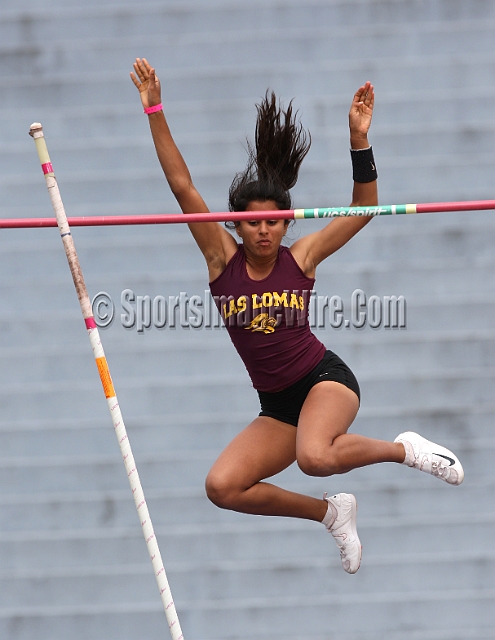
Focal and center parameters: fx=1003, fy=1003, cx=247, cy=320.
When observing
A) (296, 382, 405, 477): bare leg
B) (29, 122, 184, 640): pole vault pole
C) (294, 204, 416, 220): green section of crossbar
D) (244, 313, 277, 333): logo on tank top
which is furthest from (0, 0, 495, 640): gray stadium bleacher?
(29, 122, 184, 640): pole vault pole

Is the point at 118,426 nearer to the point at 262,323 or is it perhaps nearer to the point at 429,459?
the point at 262,323

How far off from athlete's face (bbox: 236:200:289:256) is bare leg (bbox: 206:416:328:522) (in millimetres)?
613

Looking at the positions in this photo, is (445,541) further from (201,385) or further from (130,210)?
(130,210)

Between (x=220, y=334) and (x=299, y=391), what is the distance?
4.26 feet

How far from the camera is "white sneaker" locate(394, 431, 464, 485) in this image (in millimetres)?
3484

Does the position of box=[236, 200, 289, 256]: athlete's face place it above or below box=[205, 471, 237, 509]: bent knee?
above

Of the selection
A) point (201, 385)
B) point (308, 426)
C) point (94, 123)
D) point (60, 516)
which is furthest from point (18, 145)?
point (308, 426)

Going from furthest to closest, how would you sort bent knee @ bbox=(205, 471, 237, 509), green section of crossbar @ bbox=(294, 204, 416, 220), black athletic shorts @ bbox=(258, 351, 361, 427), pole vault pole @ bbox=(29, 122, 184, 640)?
black athletic shorts @ bbox=(258, 351, 361, 427), bent knee @ bbox=(205, 471, 237, 509), green section of crossbar @ bbox=(294, 204, 416, 220), pole vault pole @ bbox=(29, 122, 184, 640)

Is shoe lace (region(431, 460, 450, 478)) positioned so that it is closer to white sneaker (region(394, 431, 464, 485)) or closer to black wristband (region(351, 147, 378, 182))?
white sneaker (region(394, 431, 464, 485))

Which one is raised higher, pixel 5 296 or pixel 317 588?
pixel 5 296

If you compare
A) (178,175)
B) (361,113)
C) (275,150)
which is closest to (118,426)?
(178,175)

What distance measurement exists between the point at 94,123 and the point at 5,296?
3.04ft

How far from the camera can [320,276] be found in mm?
4668

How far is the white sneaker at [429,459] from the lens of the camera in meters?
3.48
